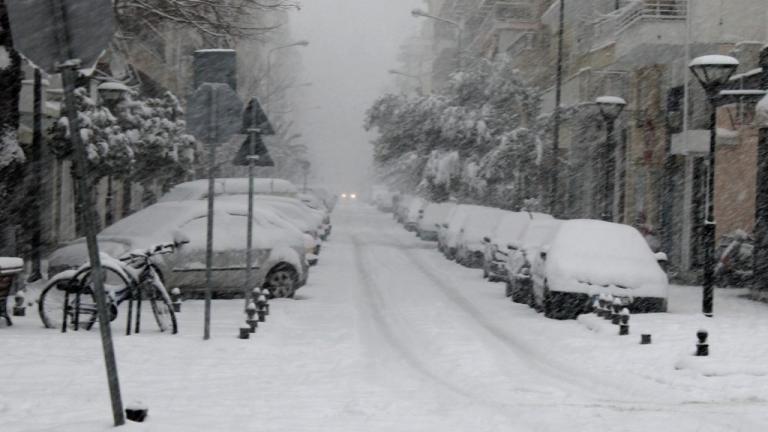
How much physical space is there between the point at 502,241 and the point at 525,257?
17.9 ft

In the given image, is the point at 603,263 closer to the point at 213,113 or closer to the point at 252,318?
the point at 252,318

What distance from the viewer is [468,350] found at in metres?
12.2

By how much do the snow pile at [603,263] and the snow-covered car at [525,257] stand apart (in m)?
0.95

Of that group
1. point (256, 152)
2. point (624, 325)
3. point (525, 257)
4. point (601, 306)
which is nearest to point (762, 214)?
point (525, 257)

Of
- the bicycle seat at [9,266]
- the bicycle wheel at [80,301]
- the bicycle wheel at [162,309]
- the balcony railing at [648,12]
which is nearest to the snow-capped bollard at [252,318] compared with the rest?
the bicycle wheel at [162,309]

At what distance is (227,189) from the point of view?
1148 inches

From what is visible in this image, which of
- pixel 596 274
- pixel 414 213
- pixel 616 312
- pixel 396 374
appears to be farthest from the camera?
pixel 414 213

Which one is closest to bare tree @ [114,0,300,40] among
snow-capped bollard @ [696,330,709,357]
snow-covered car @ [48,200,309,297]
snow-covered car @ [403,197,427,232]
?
snow-covered car @ [48,200,309,297]

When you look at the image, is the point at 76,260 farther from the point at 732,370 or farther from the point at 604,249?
the point at 732,370

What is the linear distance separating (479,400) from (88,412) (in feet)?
9.93

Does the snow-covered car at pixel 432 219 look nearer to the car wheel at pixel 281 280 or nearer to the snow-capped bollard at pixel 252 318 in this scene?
the car wheel at pixel 281 280

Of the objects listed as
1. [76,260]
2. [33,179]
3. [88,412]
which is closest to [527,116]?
[33,179]

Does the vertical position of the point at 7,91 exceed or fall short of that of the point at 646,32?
it falls short

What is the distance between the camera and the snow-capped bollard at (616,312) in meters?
14.2
